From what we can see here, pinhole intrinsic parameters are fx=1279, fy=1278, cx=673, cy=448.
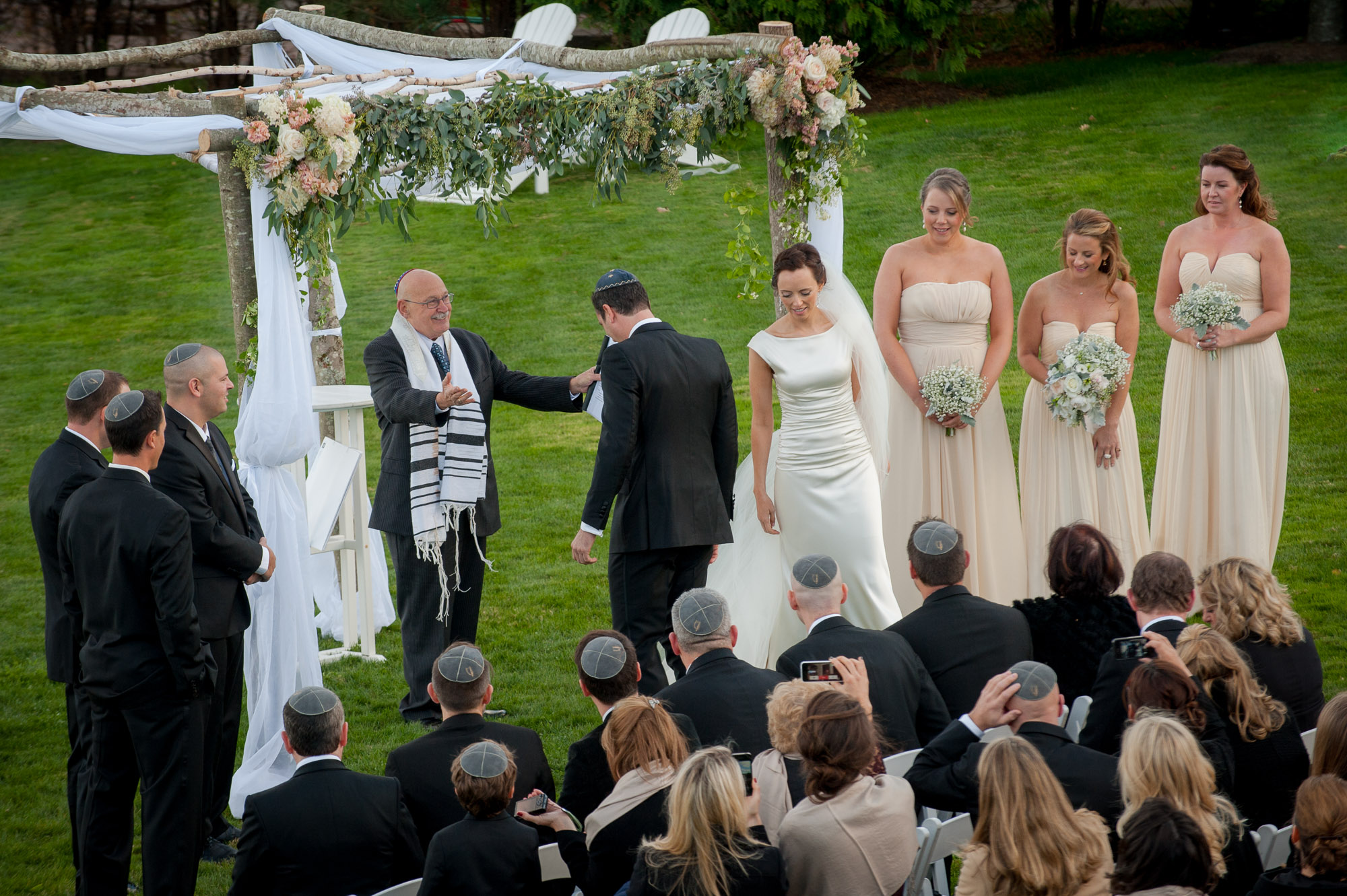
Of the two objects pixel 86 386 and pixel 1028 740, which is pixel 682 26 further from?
pixel 1028 740

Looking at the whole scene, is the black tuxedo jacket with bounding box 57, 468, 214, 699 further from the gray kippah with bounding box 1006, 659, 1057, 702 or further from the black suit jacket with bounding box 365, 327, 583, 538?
the gray kippah with bounding box 1006, 659, 1057, 702

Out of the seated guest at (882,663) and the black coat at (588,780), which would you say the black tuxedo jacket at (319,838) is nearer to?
the black coat at (588,780)

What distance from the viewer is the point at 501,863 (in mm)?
3338

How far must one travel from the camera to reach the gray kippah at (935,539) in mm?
4336

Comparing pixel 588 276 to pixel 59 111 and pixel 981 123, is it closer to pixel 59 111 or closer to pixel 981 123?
pixel 981 123

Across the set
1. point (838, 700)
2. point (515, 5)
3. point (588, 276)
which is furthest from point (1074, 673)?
point (515, 5)

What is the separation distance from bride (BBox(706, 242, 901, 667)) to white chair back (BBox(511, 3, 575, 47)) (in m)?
4.98

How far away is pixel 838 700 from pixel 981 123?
17.7 metres

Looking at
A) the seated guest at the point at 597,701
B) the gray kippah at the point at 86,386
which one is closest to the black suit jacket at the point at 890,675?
the seated guest at the point at 597,701

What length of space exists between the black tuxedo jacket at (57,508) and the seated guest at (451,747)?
156cm

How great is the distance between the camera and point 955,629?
4.27 metres

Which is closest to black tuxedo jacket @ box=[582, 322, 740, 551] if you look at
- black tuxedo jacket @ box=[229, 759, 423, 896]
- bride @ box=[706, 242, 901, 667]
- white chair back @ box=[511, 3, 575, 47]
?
bride @ box=[706, 242, 901, 667]

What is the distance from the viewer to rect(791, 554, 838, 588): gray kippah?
13.8ft

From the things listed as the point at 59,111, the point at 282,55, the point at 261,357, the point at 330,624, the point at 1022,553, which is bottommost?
the point at 330,624
